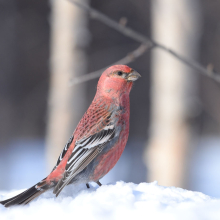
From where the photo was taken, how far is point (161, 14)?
498 cm

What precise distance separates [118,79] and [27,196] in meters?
1.19

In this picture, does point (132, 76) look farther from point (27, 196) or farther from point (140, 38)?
point (27, 196)

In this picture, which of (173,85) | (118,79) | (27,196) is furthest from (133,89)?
(27,196)

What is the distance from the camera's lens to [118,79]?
9.16 ft

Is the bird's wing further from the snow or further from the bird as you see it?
the snow

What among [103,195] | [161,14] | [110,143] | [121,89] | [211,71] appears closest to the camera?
[103,195]

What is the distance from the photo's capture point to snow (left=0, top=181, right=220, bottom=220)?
5.14 feet

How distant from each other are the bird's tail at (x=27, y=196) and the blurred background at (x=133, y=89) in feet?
4.04

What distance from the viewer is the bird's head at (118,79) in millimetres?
2779

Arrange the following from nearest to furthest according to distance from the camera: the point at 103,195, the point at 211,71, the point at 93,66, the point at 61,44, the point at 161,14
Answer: the point at 103,195 → the point at 211,71 → the point at 161,14 → the point at 61,44 → the point at 93,66

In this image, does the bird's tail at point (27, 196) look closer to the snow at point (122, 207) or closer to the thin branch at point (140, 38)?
the snow at point (122, 207)

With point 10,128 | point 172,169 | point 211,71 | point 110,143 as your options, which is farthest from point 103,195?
point 10,128

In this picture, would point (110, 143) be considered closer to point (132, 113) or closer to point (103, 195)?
point (103, 195)

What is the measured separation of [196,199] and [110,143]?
83 cm
